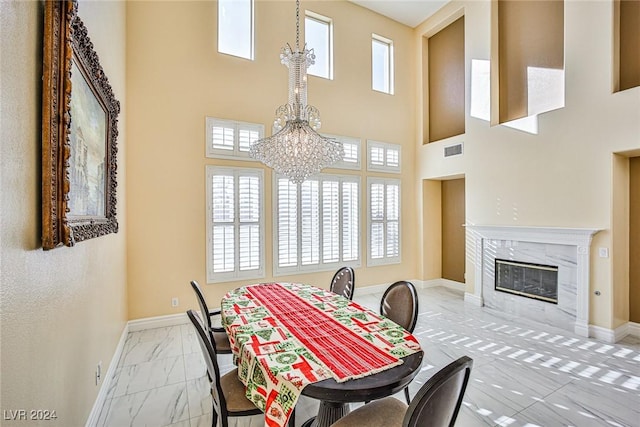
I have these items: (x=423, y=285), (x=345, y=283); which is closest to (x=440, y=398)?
(x=345, y=283)

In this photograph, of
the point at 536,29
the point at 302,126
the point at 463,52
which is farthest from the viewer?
the point at 463,52

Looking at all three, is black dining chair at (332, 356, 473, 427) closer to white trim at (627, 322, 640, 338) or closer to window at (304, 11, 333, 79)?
white trim at (627, 322, 640, 338)

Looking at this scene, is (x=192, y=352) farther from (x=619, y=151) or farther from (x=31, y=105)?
(x=619, y=151)

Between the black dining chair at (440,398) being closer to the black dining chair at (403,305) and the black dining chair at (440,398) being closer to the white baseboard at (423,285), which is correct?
the black dining chair at (403,305)

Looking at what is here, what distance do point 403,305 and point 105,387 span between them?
2696mm

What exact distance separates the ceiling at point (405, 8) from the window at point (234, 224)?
4.09 m

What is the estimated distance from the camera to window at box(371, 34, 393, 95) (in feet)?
19.8

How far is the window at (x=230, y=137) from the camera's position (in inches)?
171

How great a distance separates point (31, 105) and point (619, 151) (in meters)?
5.37

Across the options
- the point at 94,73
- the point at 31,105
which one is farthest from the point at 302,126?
the point at 31,105

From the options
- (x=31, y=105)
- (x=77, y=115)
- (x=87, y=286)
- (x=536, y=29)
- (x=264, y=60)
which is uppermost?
(x=536, y=29)

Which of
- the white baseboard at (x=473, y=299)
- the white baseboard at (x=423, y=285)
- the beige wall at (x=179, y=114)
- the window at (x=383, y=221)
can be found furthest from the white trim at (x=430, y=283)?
the beige wall at (x=179, y=114)

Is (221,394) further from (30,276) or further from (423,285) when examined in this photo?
Answer: (423,285)

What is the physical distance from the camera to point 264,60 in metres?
4.76
